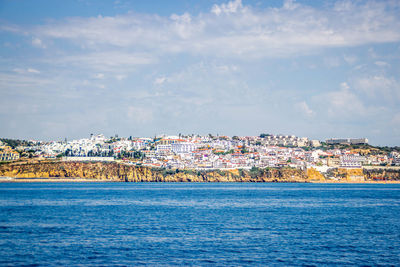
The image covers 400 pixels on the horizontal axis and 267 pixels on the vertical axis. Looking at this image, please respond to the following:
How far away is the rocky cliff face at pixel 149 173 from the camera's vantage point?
126312 millimetres

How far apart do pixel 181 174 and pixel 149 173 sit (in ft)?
31.4

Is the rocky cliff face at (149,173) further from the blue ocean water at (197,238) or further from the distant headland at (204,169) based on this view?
the blue ocean water at (197,238)

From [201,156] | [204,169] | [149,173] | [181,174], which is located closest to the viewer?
[149,173]

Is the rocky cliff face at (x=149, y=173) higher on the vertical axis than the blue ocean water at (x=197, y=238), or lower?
higher

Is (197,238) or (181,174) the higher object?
(181,174)

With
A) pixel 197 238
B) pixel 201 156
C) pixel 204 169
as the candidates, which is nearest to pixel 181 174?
pixel 204 169

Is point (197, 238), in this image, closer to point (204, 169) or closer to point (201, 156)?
point (204, 169)

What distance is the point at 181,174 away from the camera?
130625 mm

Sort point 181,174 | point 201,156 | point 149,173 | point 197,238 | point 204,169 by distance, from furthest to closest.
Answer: point 201,156 < point 204,169 < point 181,174 < point 149,173 < point 197,238

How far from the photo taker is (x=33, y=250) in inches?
853

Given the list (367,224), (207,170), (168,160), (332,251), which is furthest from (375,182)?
(332,251)

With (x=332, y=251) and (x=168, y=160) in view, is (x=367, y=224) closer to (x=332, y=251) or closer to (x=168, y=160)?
(x=332, y=251)

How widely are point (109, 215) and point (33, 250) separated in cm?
1516

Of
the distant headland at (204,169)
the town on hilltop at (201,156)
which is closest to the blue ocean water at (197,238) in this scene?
the distant headland at (204,169)
